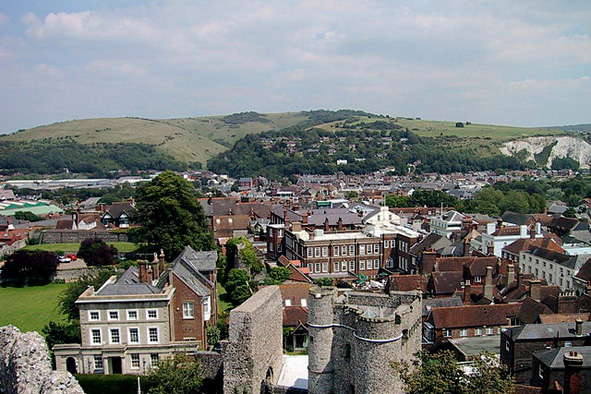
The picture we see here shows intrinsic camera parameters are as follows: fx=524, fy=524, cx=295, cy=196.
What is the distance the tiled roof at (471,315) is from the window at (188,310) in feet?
46.0

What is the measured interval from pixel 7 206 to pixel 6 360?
102 meters

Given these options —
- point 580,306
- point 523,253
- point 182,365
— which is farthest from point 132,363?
point 523,253

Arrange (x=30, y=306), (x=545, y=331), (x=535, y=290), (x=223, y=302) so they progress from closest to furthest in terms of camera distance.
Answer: (x=545, y=331)
(x=535, y=290)
(x=223, y=302)
(x=30, y=306)

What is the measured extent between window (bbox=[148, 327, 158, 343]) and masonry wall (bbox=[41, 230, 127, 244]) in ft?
147

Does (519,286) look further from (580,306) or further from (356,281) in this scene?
(356,281)

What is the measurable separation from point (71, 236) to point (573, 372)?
64.1m

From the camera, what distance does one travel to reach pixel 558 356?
73.6ft

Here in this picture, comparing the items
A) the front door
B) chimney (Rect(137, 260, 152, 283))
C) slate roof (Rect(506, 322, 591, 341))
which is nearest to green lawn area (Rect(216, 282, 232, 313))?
chimney (Rect(137, 260, 152, 283))

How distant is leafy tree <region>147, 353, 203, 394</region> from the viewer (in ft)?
74.6

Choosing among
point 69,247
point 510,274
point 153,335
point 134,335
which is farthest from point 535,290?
point 69,247

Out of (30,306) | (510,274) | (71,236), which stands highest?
(510,274)

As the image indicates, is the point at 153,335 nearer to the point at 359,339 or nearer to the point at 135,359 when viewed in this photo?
the point at 135,359

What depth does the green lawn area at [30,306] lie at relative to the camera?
38.0 meters

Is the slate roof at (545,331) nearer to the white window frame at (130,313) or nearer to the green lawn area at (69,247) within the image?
the white window frame at (130,313)
